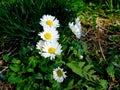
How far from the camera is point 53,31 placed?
2963mm

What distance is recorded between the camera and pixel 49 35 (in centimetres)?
293

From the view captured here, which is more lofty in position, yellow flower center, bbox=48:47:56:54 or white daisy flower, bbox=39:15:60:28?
white daisy flower, bbox=39:15:60:28

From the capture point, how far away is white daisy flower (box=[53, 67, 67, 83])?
9.26ft

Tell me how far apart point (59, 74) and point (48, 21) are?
43cm

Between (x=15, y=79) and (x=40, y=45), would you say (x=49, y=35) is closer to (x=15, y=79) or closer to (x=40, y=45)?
(x=40, y=45)

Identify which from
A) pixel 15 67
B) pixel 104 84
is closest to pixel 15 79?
pixel 15 67

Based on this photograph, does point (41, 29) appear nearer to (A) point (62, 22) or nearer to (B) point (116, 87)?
(A) point (62, 22)

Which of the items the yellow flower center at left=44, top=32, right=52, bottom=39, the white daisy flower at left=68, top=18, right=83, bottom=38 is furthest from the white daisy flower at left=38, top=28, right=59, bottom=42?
the white daisy flower at left=68, top=18, right=83, bottom=38

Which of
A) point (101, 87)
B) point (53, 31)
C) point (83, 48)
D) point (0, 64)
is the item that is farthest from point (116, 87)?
point (0, 64)

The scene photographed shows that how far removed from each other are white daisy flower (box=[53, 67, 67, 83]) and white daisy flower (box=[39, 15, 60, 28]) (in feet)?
1.19

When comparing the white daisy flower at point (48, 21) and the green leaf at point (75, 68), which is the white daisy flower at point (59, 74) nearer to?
the green leaf at point (75, 68)

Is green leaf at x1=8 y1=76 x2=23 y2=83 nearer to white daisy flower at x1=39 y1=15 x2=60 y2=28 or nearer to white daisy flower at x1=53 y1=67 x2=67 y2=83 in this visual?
white daisy flower at x1=53 y1=67 x2=67 y2=83

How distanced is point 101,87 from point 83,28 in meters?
0.75

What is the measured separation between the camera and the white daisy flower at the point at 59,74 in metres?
2.82
